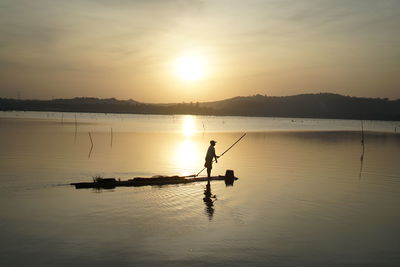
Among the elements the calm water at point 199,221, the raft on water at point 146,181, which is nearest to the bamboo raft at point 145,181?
the raft on water at point 146,181

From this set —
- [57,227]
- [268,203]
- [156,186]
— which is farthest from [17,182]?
[268,203]

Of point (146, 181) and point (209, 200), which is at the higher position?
point (146, 181)

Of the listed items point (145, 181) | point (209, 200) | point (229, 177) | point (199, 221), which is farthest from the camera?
point (229, 177)

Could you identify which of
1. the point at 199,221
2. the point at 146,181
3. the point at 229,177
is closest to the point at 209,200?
the point at 199,221

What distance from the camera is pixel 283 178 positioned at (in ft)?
83.7

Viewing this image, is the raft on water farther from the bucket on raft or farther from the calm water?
the calm water

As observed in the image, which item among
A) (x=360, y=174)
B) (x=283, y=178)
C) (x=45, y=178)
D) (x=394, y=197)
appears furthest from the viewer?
(x=360, y=174)

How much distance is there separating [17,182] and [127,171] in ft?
25.5

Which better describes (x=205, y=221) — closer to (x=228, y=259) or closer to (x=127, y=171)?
(x=228, y=259)

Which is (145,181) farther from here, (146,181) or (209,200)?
(209,200)

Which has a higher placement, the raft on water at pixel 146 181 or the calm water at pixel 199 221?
the raft on water at pixel 146 181

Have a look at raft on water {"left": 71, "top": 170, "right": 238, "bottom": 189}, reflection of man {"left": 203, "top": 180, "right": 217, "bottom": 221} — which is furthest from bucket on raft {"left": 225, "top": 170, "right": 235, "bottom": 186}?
reflection of man {"left": 203, "top": 180, "right": 217, "bottom": 221}

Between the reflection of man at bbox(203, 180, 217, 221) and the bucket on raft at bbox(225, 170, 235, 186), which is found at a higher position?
the bucket on raft at bbox(225, 170, 235, 186)

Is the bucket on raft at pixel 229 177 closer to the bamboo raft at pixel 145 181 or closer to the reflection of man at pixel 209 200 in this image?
the bamboo raft at pixel 145 181
